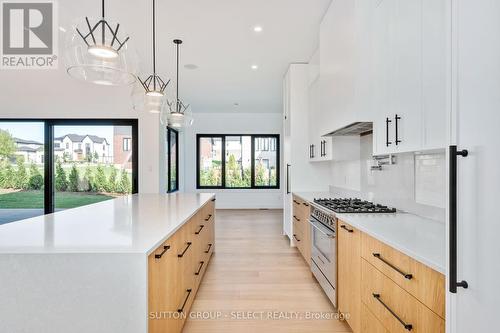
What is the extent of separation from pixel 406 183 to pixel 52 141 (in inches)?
235

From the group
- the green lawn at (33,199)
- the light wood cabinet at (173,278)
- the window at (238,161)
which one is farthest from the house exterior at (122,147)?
the light wood cabinet at (173,278)

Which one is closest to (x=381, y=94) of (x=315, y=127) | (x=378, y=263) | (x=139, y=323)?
(x=378, y=263)

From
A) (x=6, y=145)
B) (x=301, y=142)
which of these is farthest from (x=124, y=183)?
(x=301, y=142)

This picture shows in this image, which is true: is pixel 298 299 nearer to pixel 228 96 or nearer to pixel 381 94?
pixel 381 94

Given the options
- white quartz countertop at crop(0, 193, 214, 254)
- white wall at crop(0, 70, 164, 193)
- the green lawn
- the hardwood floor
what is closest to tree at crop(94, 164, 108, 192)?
the green lawn

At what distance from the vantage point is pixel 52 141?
5.34 metres

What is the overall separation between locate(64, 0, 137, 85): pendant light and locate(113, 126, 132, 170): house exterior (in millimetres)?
3280

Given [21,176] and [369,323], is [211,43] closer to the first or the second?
[369,323]

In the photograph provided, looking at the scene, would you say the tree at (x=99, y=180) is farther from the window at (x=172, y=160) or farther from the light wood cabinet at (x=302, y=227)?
the light wood cabinet at (x=302, y=227)

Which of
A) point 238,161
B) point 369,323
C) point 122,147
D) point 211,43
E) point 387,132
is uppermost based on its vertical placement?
point 211,43

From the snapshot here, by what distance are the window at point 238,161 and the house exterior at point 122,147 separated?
3.01m

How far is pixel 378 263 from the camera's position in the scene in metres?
1.61

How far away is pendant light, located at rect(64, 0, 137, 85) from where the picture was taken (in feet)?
6.57

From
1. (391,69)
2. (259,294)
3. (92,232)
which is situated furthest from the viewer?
(259,294)
